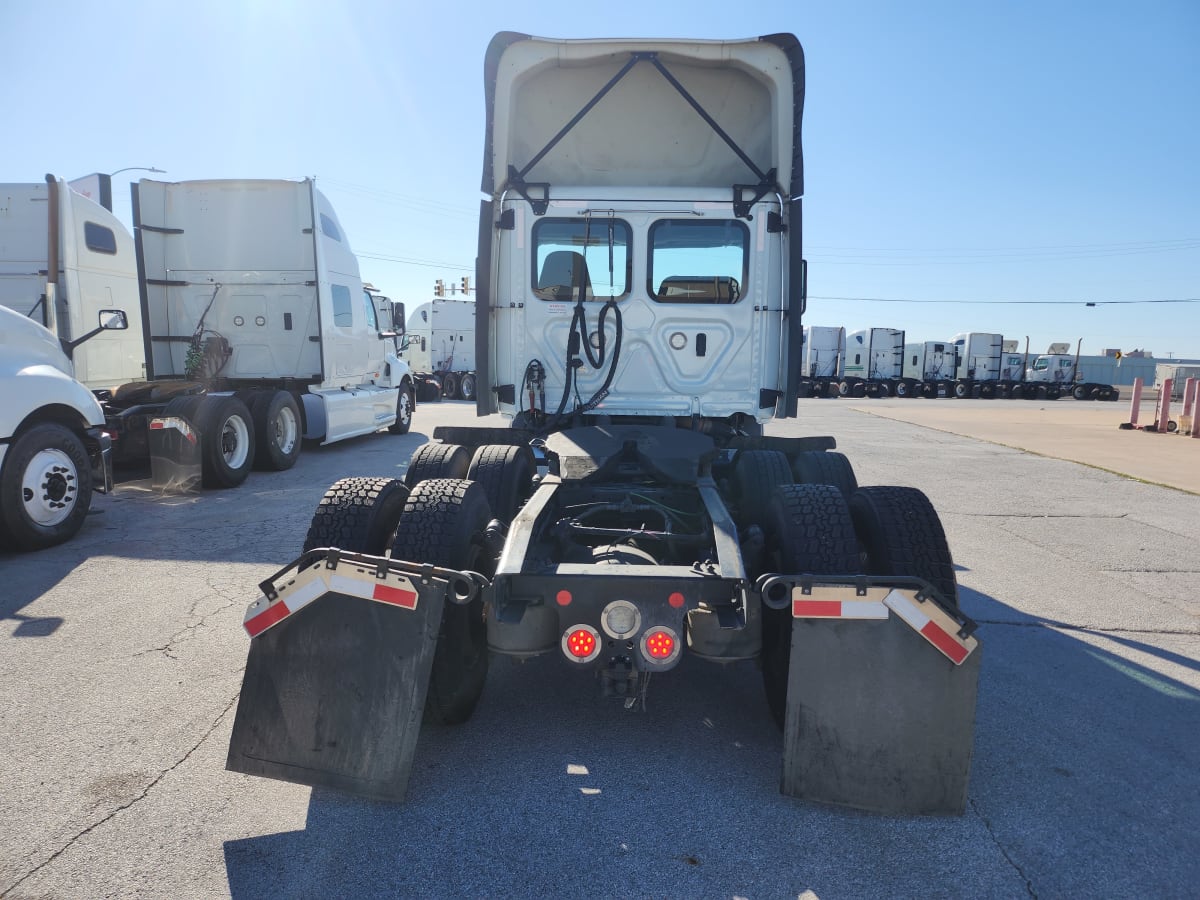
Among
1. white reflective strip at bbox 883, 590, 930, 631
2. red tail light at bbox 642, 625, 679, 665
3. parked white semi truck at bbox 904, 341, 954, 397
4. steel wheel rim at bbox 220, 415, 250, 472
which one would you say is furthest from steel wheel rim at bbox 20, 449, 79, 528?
parked white semi truck at bbox 904, 341, 954, 397

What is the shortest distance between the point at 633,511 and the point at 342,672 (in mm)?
1704

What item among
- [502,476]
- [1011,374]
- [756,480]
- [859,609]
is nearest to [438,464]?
[502,476]

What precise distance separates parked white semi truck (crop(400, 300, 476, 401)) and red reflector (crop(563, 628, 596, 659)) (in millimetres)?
26274

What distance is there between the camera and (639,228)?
5438 mm

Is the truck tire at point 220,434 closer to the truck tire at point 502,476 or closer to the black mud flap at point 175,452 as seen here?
the black mud flap at point 175,452

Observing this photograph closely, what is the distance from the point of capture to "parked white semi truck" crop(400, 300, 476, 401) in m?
28.7

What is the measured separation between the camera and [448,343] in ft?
96.0

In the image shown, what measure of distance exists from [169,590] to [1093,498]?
9794 mm

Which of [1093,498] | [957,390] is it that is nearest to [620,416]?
[1093,498]

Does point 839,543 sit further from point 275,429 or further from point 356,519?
point 275,429

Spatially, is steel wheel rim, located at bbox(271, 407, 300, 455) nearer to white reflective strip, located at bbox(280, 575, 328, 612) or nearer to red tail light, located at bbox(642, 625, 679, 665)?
white reflective strip, located at bbox(280, 575, 328, 612)

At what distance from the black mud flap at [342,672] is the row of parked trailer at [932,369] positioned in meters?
40.1

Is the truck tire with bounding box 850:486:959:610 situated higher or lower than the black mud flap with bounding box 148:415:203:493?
higher

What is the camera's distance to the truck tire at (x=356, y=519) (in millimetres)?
3287
